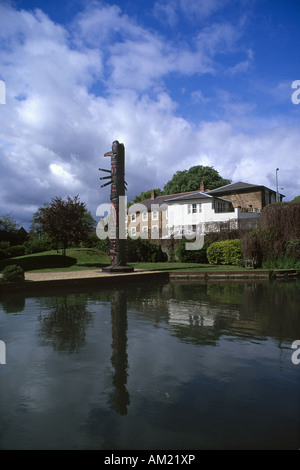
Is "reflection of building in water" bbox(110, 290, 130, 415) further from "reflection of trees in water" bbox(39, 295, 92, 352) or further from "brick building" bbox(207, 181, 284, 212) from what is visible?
"brick building" bbox(207, 181, 284, 212)

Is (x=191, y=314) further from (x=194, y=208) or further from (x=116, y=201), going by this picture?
(x=194, y=208)

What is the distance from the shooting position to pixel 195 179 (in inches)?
2239

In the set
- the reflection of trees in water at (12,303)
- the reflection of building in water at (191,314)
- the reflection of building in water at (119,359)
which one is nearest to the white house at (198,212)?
the reflection of trees in water at (12,303)

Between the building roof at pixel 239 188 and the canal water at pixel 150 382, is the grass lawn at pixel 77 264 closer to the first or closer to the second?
the canal water at pixel 150 382

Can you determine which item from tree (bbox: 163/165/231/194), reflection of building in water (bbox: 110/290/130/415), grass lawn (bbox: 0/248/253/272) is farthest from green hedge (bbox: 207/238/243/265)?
tree (bbox: 163/165/231/194)

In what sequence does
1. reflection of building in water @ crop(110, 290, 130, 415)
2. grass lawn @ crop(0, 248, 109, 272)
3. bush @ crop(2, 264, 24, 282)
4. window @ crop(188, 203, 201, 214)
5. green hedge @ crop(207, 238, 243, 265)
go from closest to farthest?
reflection of building in water @ crop(110, 290, 130, 415)
bush @ crop(2, 264, 24, 282)
grass lawn @ crop(0, 248, 109, 272)
green hedge @ crop(207, 238, 243, 265)
window @ crop(188, 203, 201, 214)

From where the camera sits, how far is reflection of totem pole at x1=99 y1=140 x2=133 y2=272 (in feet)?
60.3

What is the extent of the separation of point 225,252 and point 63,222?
38.3 feet

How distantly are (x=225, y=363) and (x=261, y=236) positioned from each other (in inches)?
722

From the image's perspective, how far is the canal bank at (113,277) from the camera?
40.4 feet

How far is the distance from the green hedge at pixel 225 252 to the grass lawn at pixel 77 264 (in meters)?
1.26

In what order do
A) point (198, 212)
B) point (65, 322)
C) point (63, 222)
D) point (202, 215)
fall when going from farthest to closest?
point (198, 212) → point (202, 215) → point (63, 222) → point (65, 322)

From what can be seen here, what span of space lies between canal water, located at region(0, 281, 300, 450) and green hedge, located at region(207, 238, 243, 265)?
650 inches

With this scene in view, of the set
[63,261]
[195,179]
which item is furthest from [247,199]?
[63,261]
